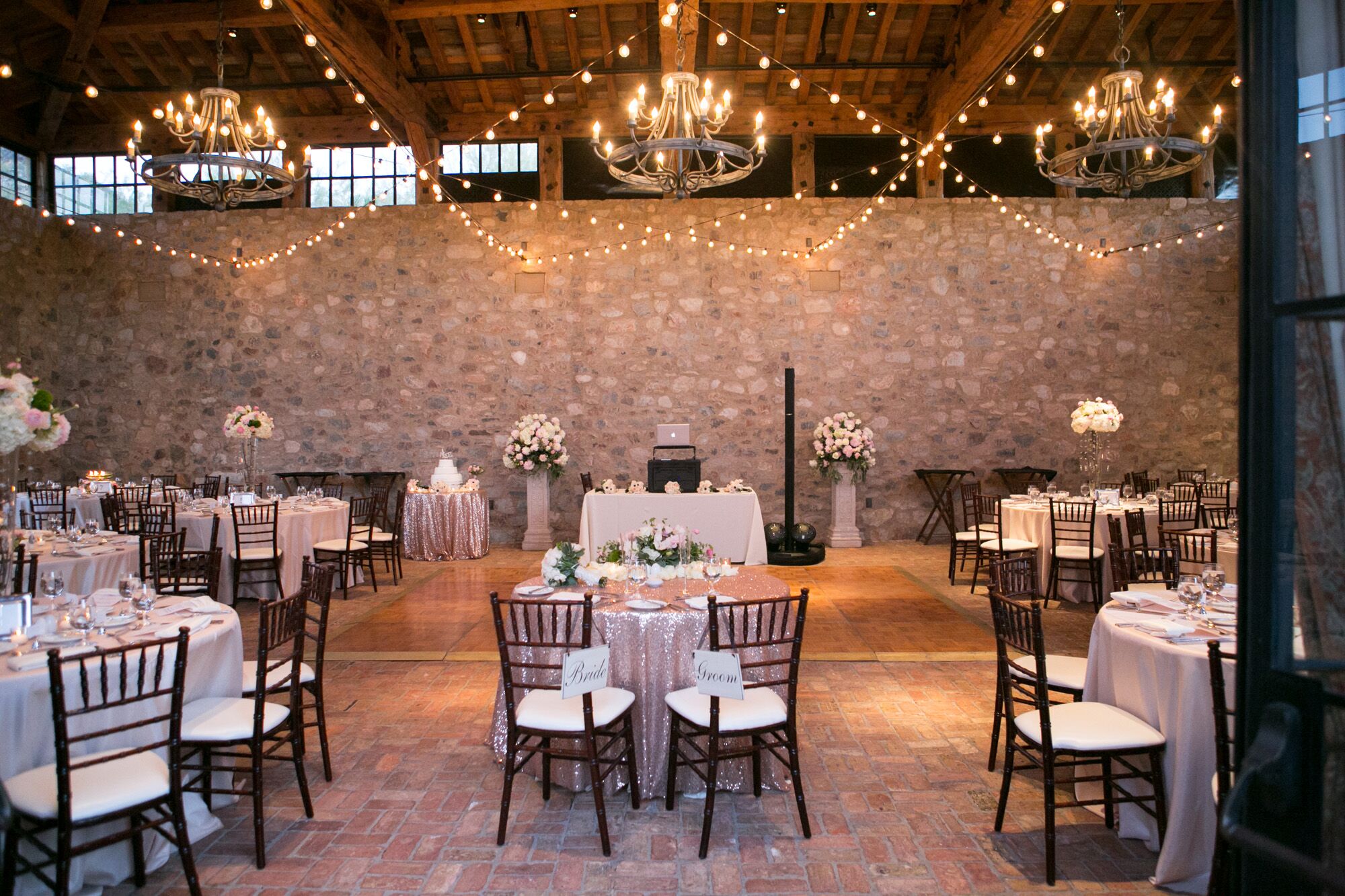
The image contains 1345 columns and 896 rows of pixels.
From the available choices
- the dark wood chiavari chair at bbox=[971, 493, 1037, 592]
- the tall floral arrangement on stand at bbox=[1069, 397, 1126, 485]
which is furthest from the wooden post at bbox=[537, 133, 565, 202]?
the tall floral arrangement on stand at bbox=[1069, 397, 1126, 485]

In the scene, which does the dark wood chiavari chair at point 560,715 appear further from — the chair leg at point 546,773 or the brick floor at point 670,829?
the brick floor at point 670,829

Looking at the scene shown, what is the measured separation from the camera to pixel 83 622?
3.06 meters

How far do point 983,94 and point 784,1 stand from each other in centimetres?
267

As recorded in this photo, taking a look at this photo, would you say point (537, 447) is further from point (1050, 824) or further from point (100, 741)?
point (1050, 824)

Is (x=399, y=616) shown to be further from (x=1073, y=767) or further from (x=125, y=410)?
(x=125, y=410)

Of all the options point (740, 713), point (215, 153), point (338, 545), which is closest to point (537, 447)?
point (338, 545)

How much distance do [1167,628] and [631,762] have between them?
2.08 m

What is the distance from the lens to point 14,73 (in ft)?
32.1

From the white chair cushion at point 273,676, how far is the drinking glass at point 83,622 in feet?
1.91

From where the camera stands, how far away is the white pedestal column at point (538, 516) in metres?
9.86

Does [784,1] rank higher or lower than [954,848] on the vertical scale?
higher

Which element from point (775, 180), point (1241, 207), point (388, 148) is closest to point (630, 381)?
point (775, 180)

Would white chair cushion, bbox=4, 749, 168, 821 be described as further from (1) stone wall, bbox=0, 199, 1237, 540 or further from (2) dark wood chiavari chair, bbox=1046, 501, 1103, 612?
(1) stone wall, bbox=0, 199, 1237, 540

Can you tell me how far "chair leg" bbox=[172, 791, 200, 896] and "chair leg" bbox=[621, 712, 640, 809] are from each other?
4.80 feet
